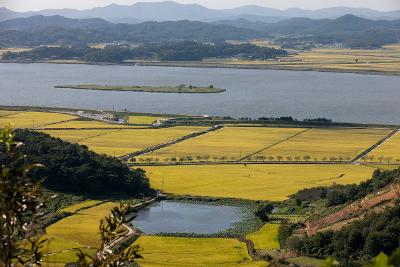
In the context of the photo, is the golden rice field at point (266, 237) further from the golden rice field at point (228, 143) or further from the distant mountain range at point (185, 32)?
the distant mountain range at point (185, 32)

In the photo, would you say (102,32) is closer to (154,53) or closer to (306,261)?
(154,53)

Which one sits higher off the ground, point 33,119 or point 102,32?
point 102,32

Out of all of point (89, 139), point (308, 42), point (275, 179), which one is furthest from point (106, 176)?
point (308, 42)

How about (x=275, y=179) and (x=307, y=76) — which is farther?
(x=307, y=76)

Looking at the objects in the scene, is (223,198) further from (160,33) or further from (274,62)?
(160,33)

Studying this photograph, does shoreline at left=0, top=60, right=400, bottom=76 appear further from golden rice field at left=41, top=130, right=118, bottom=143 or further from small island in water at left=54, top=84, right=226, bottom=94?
golden rice field at left=41, top=130, right=118, bottom=143

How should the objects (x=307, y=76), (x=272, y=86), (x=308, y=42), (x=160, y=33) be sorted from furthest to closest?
(x=160, y=33), (x=308, y=42), (x=307, y=76), (x=272, y=86)

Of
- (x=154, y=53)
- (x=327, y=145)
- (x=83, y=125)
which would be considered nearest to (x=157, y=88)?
(x=83, y=125)
